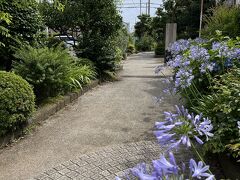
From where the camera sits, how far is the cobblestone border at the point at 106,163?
3484 mm

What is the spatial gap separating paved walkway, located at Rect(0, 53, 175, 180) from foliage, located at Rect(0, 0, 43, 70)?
76.4 inches

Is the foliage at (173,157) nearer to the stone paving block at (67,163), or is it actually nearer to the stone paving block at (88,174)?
the stone paving block at (88,174)

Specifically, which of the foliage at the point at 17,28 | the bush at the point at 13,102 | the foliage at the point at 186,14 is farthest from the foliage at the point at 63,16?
the foliage at the point at 186,14

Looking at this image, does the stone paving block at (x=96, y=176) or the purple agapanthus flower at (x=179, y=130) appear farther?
the stone paving block at (x=96, y=176)

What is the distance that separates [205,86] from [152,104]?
2.54 metres

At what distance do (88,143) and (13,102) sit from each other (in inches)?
48.2

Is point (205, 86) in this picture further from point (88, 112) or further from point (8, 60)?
point (8, 60)

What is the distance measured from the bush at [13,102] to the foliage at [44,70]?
1.25 m

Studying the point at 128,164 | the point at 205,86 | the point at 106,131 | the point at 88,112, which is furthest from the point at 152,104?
the point at 128,164

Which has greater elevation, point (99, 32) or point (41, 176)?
point (99, 32)

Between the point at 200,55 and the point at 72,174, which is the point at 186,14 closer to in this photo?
the point at 200,55

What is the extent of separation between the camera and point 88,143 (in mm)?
4512

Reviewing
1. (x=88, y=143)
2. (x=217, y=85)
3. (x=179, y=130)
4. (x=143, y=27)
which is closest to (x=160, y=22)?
(x=143, y=27)

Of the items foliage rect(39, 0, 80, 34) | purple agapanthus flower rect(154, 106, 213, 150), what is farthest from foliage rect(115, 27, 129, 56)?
purple agapanthus flower rect(154, 106, 213, 150)
